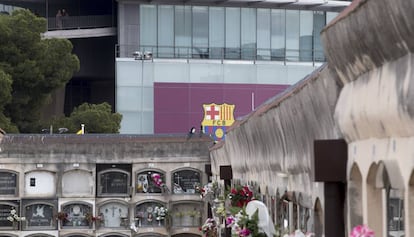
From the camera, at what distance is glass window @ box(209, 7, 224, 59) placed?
38.9 meters

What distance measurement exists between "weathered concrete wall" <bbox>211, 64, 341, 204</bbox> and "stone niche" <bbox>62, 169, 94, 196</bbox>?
12.2m

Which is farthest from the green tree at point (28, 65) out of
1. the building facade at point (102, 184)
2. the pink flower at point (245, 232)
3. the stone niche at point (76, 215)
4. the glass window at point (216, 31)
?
the pink flower at point (245, 232)

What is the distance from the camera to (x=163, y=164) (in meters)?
25.1

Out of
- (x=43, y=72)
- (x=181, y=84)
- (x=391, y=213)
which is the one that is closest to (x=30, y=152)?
(x=43, y=72)

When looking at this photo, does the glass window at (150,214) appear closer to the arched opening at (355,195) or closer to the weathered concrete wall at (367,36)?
the weathered concrete wall at (367,36)

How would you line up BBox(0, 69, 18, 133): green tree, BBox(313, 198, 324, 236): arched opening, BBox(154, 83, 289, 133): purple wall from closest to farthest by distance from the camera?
BBox(313, 198, 324, 236): arched opening
BBox(0, 69, 18, 133): green tree
BBox(154, 83, 289, 133): purple wall

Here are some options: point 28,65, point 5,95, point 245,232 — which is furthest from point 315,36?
point 245,232

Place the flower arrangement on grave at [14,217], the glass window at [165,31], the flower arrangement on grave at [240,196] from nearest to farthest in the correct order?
the flower arrangement on grave at [240,196] → the flower arrangement on grave at [14,217] → the glass window at [165,31]

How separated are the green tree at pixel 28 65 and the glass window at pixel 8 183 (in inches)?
314

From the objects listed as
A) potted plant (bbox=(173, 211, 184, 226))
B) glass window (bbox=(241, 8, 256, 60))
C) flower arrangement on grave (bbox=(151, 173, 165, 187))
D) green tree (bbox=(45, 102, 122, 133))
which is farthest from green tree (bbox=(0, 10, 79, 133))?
potted plant (bbox=(173, 211, 184, 226))

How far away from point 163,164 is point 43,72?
9.44 meters

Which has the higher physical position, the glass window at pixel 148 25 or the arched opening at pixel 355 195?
the glass window at pixel 148 25

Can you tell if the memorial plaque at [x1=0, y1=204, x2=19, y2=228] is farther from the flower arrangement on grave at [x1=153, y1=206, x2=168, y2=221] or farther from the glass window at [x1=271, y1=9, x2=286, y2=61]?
the glass window at [x1=271, y1=9, x2=286, y2=61]

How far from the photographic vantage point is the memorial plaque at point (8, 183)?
79.4 ft
